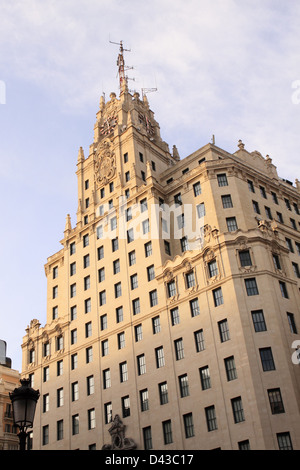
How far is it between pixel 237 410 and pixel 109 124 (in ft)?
168

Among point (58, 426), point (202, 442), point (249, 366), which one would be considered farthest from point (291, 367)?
point (58, 426)

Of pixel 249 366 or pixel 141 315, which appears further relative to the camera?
pixel 141 315

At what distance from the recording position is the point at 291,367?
47594mm

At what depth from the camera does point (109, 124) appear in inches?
3292

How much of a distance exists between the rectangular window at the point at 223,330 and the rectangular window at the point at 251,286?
3745 millimetres

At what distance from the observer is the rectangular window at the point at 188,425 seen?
49969 mm

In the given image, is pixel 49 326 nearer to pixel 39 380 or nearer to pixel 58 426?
pixel 39 380

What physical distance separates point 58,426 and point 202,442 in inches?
884

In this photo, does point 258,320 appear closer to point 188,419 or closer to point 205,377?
point 205,377

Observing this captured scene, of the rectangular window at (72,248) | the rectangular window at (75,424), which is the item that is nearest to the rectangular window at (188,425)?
the rectangular window at (75,424)

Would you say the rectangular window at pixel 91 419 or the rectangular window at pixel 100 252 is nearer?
the rectangular window at pixel 91 419

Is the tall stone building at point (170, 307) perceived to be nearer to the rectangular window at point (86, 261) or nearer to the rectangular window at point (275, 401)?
the rectangular window at point (275, 401)

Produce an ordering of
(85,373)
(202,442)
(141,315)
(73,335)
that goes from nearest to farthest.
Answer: (202,442) < (141,315) < (85,373) < (73,335)

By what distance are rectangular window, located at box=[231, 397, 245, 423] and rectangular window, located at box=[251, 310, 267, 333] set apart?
664 centimetres
